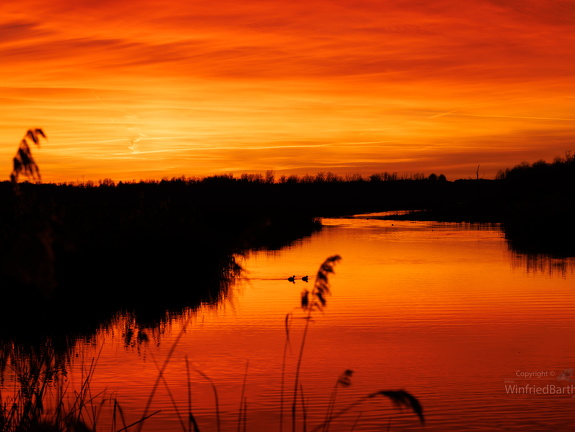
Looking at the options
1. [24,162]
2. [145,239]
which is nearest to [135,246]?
[145,239]

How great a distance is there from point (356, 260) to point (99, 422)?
18.2m

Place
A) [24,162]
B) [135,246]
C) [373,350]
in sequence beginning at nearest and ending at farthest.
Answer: [24,162] < [373,350] < [135,246]

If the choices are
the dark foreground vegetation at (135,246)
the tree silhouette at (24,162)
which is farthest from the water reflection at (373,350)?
the tree silhouette at (24,162)

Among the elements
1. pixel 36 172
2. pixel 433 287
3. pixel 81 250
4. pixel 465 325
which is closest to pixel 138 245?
pixel 81 250

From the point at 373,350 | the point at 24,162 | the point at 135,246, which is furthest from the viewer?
the point at 135,246

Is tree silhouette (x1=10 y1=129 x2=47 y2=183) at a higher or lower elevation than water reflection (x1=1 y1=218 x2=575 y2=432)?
higher

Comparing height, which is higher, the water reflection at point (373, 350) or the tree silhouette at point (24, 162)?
the tree silhouette at point (24, 162)

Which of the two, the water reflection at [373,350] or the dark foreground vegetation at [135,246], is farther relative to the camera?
the water reflection at [373,350]

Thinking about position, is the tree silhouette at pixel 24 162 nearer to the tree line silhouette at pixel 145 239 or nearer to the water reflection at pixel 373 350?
the tree line silhouette at pixel 145 239

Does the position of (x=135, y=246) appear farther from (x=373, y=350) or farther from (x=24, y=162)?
(x=24, y=162)

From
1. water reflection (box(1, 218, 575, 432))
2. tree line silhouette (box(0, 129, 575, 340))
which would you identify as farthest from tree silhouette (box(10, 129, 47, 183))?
water reflection (box(1, 218, 575, 432))

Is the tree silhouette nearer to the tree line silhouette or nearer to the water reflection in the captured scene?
the tree line silhouette

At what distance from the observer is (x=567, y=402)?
9.45 m

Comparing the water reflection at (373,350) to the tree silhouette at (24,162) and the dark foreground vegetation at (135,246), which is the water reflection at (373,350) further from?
the tree silhouette at (24,162)
